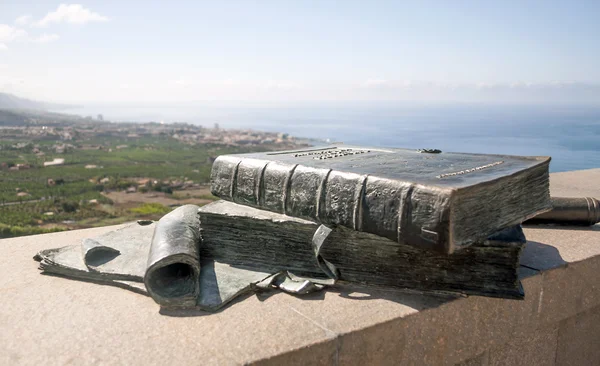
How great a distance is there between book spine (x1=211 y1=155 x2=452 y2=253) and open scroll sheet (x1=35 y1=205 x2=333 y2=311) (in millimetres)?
178

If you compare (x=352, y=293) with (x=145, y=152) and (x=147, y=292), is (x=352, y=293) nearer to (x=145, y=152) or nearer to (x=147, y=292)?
(x=147, y=292)

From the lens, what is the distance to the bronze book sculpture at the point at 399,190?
1418 millimetres

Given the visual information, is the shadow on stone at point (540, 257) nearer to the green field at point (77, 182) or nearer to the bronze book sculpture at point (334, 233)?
the bronze book sculpture at point (334, 233)

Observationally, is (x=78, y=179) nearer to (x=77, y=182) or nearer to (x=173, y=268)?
(x=77, y=182)

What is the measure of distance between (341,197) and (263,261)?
46 cm

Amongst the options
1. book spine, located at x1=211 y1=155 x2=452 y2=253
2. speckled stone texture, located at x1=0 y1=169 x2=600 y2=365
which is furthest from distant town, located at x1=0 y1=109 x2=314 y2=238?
speckled stone texture, located at x1=0 y1=169 x2=600 y2=365

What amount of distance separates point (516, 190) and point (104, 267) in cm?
169

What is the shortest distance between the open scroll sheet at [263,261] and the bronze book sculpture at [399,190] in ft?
0.25

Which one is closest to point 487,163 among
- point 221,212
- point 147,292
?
point 221,212

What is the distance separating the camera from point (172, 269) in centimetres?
174

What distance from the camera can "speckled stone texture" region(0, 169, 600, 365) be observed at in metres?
1.32

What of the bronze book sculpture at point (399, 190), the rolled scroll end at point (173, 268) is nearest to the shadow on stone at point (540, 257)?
the bronze book sculpture at point (399, 190)

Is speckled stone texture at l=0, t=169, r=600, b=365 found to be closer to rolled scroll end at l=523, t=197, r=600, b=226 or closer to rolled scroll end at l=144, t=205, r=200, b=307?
rolled scroll end at l=144, t=205, r=200, b=307

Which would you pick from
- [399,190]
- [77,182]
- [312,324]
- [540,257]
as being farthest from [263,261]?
[77,182]
